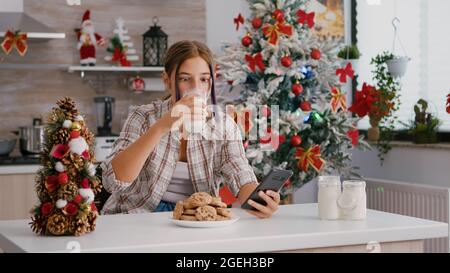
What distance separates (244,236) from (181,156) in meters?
0.91

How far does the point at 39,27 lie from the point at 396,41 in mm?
2272

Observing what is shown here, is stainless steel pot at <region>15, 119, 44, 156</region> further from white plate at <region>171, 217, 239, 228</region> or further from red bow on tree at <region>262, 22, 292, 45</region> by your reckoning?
white plate at <region>171, 217, 239, 228</region>

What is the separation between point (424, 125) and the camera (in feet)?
15.5

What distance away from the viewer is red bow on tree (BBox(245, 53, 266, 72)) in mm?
4438

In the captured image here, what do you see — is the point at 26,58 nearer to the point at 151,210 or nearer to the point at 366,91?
the point at 366,91

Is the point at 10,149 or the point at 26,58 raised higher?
the point at 26,58

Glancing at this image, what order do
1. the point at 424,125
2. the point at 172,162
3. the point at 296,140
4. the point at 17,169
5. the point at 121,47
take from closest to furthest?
1. the point at 172,162
2. the point at 296,140
3. the point at 17,169
4. the point at 424,125
5. the point at 121,47

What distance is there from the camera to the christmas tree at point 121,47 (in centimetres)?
525

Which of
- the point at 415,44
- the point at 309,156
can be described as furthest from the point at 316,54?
the point at 415,44

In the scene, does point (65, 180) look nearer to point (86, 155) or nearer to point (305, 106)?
point (86, 155)

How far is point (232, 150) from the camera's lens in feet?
9.36

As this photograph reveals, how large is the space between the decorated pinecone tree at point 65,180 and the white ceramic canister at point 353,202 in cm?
73

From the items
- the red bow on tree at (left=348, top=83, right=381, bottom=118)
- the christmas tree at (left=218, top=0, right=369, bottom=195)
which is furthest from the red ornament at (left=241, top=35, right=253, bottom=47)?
the red bow on tree at (left=348, top=83, right=381, bottom=118)

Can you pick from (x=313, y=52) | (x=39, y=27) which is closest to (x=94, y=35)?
(x=39, y=27)
